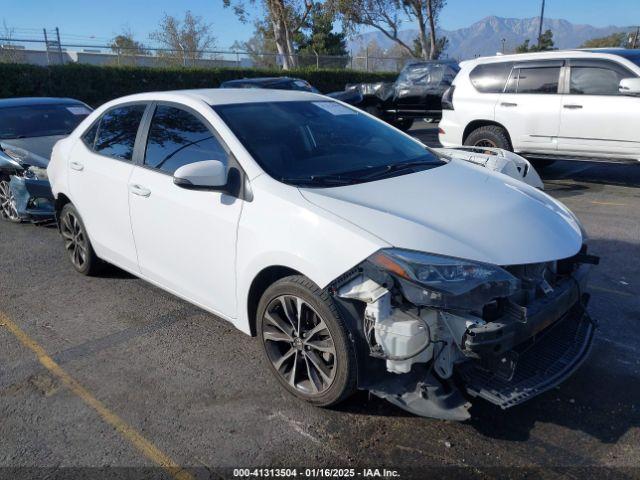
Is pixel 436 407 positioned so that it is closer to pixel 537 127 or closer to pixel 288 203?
pixel 288 203

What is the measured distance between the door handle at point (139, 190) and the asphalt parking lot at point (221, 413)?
39.8 inches

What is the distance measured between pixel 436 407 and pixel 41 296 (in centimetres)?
372

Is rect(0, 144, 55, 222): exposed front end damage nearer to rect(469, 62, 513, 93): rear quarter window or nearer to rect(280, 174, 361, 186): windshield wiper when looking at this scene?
rect(280, 174, 361, 186): windshield wiper

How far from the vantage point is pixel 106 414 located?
3150mm

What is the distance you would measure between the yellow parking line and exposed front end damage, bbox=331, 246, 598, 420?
3.35 feet

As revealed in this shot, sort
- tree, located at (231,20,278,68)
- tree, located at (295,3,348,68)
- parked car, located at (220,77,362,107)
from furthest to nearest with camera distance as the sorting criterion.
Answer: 1. tree, located at (295,3,348,68)
2. tree, located at (231,20,278,68)
3. parked car, located at (220,77,362,107)

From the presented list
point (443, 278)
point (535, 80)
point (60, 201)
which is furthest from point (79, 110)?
point (443, 278)

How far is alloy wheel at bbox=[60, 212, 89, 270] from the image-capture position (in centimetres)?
501

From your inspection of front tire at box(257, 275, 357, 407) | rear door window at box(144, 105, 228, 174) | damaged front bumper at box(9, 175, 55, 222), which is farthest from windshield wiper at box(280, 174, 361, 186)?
damaged front bumper at box(9, 175, 55, 222)

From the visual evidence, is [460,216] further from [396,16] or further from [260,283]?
[396,16]

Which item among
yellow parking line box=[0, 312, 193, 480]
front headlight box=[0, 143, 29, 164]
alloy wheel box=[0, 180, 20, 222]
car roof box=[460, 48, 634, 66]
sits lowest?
yellow parking line box=[0, 312, 193, 480]

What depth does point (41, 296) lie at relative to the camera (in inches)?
192

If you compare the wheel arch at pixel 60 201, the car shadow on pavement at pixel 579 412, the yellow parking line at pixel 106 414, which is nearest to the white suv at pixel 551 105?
the car shadow on pavement at pixel 579 412

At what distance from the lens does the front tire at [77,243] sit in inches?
196
